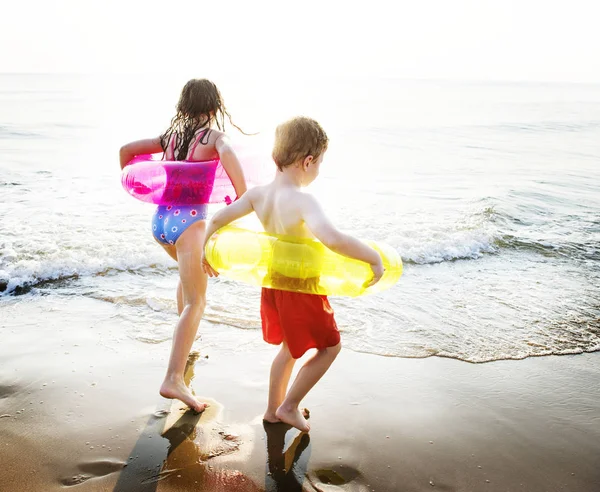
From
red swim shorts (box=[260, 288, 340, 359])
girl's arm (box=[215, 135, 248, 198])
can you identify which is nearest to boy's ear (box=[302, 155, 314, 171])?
girl's arm (box=[215, 135, 248, 198])

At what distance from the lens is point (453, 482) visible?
2693mm

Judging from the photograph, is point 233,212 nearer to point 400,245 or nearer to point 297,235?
point 297,235

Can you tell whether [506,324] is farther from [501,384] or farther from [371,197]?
[371,197]

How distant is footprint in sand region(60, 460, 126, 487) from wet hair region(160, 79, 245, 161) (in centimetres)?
175

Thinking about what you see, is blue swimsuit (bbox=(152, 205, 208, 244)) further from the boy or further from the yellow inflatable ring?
the yellow inflatable ring

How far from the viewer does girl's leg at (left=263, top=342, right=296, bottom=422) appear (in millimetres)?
3016

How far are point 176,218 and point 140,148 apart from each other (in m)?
0.59

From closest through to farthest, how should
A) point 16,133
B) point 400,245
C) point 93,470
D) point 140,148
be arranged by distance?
point 93,470
point 140,148
point 400,245
point 16,133

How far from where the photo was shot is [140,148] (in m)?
3.57

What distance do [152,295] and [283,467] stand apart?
278 cm

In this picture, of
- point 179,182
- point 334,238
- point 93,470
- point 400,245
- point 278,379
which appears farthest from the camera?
point 400,245

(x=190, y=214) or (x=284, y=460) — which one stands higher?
(x=190, y=214)

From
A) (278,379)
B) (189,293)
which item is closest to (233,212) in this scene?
(189,293)

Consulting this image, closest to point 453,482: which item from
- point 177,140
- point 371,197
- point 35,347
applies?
point 177,140
